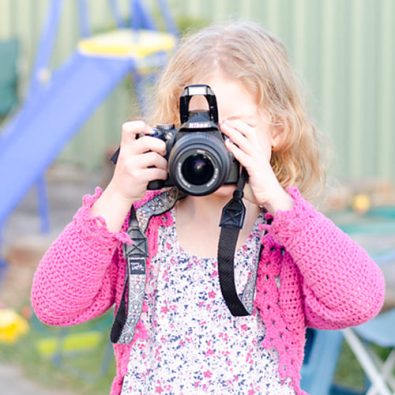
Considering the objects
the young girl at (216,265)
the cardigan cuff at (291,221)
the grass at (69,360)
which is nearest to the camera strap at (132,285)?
the young girl at (216,265)

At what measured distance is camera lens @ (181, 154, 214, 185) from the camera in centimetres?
201

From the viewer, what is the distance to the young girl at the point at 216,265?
210 cm

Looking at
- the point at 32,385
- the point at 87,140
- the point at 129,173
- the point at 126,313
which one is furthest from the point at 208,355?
the point at 87,140

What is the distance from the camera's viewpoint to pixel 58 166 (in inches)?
333

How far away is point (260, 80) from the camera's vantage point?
2.20 metres

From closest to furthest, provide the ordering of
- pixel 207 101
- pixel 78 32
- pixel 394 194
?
pixel 207 101, pixel 394 194, pixel 78 32

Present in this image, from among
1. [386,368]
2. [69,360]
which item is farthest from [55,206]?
[386,368]

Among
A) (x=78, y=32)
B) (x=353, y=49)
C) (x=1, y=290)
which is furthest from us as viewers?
(x=78, y=32)

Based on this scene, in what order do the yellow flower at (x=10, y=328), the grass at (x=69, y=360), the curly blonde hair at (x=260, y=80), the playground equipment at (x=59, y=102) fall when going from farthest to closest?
the playground equipment at (x=59, y=102) → the yellow flower at (x=10, y=328) → the grass at (x=69, y=360) → the curly blonde hair at (x=260, y=80)

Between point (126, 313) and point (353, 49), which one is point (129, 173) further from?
point (353, 49)

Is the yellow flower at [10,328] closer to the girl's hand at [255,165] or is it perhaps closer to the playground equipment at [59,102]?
the playground equipment at [59,102]

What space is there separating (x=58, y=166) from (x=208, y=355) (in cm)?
642

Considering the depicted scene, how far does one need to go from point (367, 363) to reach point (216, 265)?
4.28ft

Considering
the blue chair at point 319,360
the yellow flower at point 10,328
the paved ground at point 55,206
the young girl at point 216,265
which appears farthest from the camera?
the paved ground at point 55,206
